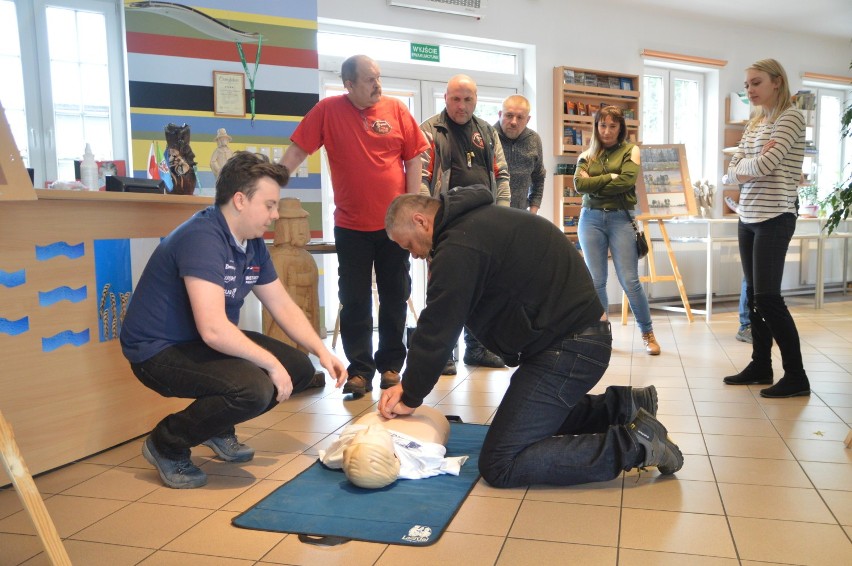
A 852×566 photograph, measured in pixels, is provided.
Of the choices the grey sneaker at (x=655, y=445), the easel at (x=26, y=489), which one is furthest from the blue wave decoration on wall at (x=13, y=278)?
the grey sneaker at (x=655, y=445)

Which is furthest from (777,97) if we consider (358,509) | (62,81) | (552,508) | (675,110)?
(675,110)

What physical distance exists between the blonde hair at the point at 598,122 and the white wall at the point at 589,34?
75.9 inches

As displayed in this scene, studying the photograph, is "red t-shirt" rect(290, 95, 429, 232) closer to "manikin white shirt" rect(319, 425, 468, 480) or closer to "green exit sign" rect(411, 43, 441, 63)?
"manikin white shirt" rect(319, 425, 468, 480)

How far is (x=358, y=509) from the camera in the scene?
2189 mm

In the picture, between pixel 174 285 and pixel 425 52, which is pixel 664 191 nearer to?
pixel 425 52

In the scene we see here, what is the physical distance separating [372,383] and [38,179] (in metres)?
2.58

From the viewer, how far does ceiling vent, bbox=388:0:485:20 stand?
590 cm

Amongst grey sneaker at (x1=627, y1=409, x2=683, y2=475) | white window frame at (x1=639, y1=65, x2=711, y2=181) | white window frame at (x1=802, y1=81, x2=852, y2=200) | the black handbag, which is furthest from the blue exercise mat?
white window frame at (x1=802, y1=81, x2=852, y2=200)

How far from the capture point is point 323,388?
13.0ft

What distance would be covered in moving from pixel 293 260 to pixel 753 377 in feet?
8.36

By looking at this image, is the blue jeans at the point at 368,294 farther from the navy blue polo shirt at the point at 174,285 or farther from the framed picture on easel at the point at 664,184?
the framed picture on easel at the point at 664,184

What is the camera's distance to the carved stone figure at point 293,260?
13.5 ft

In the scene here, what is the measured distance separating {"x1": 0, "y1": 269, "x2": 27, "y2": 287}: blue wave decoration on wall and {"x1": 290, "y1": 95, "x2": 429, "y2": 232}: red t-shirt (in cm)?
158

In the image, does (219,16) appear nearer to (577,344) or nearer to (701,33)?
(577,344)
